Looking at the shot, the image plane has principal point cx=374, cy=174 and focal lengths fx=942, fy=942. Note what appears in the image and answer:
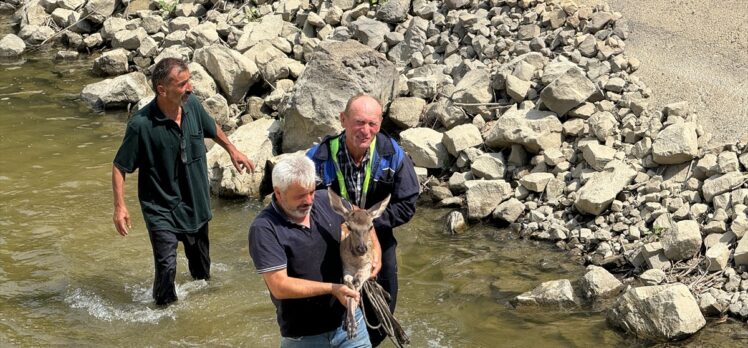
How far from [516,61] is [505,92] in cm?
42

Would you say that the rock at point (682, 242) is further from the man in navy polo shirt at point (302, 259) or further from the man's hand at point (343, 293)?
the man's hand at point (343, 293)

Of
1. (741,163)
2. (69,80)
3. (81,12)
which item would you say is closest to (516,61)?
(741,163)

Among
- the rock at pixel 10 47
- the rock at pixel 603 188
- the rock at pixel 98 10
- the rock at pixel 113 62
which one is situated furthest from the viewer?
the rock at pixel 98 10

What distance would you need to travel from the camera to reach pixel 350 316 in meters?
4.72

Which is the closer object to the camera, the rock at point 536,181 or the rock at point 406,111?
the rock at point 536,181

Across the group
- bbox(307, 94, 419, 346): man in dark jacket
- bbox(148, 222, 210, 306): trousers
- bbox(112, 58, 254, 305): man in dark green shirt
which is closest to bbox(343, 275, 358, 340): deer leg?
bbox(307, 94, 419, 346): man in dark jacket

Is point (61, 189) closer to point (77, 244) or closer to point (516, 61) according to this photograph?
point (77, 244)

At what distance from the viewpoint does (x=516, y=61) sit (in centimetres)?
1116

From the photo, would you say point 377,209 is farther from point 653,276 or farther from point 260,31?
point 260,31

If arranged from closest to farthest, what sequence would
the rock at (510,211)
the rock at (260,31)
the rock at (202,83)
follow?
1. the rock at (510,211)
2. the rock at (202,83)
3. the rock at (260,31)

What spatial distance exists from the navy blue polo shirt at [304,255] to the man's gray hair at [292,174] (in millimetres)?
192

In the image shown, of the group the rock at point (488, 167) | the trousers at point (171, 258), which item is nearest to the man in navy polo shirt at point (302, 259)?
the trousers at point (171, 258)

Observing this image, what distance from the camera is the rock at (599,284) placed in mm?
7918

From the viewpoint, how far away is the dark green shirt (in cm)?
717
